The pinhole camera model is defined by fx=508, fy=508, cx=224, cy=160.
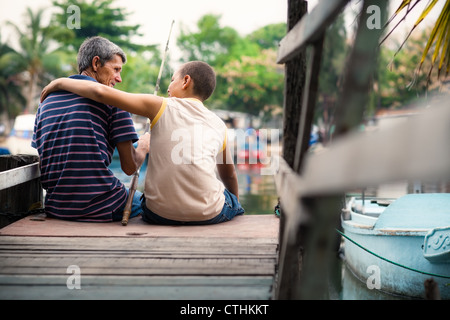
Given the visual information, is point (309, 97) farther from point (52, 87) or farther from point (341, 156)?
point (52, 87)

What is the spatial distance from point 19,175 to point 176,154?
3.09 feet

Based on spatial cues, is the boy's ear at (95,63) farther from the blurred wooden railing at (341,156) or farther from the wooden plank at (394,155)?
the wooden plank at (394,155)

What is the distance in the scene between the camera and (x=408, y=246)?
6391 millimetres

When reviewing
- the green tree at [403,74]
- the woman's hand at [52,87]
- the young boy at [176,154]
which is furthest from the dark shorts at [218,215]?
the green tree at [403,74]

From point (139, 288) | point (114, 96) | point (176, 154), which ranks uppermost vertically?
point (114, 96)

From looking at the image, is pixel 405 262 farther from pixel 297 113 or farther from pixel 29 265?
pixel 29 265

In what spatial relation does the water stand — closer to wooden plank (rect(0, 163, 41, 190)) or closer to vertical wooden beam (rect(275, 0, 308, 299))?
wooden plank (rect(0, 163, 41, 190))

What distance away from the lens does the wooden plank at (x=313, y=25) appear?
1.26 m

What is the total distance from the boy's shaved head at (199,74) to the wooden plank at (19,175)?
3.48ft

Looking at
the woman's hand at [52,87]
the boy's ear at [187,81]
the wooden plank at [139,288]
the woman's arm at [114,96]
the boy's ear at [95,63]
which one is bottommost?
the wooden plank at [139,288]

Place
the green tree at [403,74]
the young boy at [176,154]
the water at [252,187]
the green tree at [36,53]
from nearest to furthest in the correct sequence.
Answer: the young boy at [176,154] < the water at [252,187] < the green tree at [403,74] < the green tree at [36,53]

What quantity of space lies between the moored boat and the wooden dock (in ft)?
13.2

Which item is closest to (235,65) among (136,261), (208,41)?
(208,41)
